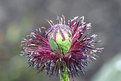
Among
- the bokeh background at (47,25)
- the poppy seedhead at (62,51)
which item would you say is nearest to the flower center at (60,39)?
the poppy seedhead at (62,51)

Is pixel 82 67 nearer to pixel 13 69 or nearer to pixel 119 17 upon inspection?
pixel 13 69

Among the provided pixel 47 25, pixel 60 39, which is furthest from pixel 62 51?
pixel 47 25

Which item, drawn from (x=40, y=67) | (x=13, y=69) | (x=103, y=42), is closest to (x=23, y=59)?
(x=13, y=69)

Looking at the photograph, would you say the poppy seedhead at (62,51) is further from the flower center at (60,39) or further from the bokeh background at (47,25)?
the bokeh background at (47,25)

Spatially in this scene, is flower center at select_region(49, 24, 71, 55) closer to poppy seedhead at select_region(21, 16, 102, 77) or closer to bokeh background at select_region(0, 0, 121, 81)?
poppy seedhead at select_region(21, 16, 102, 77)

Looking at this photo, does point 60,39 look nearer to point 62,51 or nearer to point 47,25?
point 62,51

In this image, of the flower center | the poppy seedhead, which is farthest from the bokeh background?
the flower center

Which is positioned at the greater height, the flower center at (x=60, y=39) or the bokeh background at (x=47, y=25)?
the bokeh background at (x=47, y=25)
